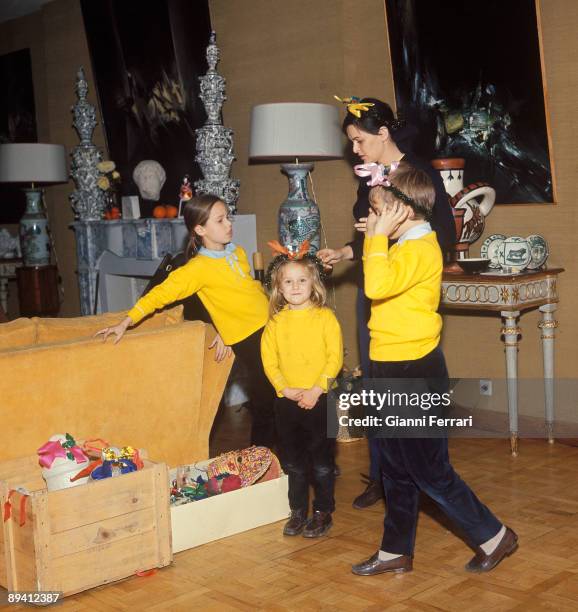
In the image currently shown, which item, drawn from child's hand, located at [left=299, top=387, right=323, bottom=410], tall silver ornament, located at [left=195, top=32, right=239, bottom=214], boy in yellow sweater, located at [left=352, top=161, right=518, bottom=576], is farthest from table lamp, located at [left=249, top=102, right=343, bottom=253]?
boy in yellow sweater, located at [left=352, top=161, right=518, bottom=576]

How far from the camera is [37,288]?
7.29 meters

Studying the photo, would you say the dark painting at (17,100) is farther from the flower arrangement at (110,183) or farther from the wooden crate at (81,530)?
the wooden crate at (81,530)

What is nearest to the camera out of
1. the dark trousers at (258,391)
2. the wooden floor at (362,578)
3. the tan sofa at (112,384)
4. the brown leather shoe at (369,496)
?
the wooden floor at (362,578)

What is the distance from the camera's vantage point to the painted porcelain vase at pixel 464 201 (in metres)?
4.60

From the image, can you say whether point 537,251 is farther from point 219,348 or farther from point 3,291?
point 3,291

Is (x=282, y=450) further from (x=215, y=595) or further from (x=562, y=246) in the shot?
(x=562, y=246)

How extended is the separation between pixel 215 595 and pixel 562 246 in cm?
270

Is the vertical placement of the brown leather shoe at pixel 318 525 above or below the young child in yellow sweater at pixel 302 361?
below

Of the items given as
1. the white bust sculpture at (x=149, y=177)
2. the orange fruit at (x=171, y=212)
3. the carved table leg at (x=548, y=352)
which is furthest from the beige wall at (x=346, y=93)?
the white bust sculpture at (x=149, y=177)

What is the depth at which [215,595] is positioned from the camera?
113 inches

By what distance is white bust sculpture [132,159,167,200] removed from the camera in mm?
6355

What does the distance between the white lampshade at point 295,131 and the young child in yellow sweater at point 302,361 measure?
1.90 m

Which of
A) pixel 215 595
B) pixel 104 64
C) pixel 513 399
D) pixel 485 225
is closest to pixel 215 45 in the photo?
pixel 104 64

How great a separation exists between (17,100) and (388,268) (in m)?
6.06
